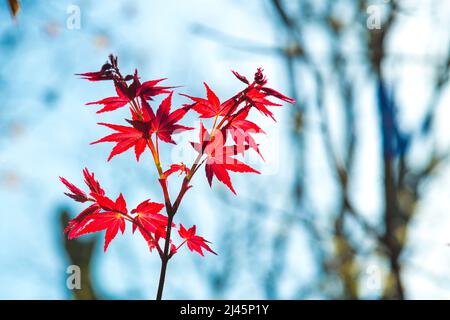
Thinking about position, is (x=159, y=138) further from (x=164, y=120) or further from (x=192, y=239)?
(x=192, y=239)

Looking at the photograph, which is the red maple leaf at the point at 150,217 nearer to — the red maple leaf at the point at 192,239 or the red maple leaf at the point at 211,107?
the red maple leaf at the point at 192,239

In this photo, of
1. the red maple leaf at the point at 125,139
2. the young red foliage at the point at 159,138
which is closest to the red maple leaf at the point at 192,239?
the young red foliage at the point at 159,138

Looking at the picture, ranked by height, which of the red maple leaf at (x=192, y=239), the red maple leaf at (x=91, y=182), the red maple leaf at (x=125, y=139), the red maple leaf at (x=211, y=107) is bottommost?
the red maple leaf at (x=192, y=239)

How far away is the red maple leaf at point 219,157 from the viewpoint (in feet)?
2.07

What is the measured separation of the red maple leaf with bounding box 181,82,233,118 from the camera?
0.69m

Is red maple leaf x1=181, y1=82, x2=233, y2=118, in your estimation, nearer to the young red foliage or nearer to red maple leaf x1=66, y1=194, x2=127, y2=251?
the young red foliage

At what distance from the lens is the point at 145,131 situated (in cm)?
64

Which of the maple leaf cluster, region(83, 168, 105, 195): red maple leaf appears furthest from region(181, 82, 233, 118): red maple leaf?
region(83, 168, 105, 195): red maple leaf

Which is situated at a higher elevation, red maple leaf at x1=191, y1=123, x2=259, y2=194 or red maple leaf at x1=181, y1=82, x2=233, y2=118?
red maple leaf at x1=181, y1=82, x2=233, y2=118

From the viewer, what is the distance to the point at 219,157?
2.17 feet

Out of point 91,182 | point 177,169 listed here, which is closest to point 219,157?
point 177,169

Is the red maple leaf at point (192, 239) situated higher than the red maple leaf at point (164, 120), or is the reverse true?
the red maple leaf at point (164, 120)
